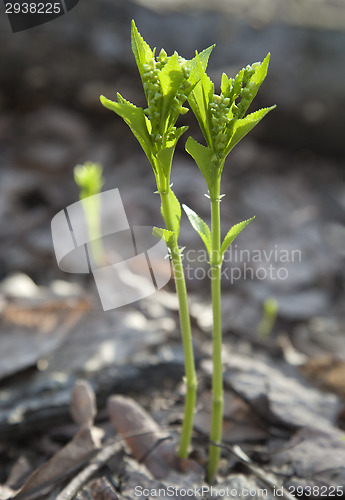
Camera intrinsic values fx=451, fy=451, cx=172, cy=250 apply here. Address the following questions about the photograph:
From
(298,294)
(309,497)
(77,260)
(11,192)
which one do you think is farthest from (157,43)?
(309,497)

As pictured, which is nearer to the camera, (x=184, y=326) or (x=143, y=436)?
(x=184, y=326)

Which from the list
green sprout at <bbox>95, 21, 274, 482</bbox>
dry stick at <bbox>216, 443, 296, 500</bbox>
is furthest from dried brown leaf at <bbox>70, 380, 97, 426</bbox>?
green sprout at <bbox>95, 21, 274, 482</bbox>

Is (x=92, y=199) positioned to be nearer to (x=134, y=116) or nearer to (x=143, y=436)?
(x=143, y=436)

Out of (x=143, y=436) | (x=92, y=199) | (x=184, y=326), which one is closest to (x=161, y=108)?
(x=184, y=326)

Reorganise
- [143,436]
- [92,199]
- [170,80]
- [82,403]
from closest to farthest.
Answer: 1. [170,80]
2. [143,436]
3. [82,403]
4. [92,199]

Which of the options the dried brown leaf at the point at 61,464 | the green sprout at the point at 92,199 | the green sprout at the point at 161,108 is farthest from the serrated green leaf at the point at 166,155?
the green sprout at the point at 92,199

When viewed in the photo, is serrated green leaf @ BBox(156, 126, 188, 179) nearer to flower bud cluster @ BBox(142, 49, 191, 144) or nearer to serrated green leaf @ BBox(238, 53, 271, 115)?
flower bud cluster @ BBox(142, 49, 191, 144)

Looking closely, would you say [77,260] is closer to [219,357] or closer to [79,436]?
[79,436]

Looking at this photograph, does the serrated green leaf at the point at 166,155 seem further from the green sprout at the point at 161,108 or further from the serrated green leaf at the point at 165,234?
the serrated green leaf at the point at 165,234
